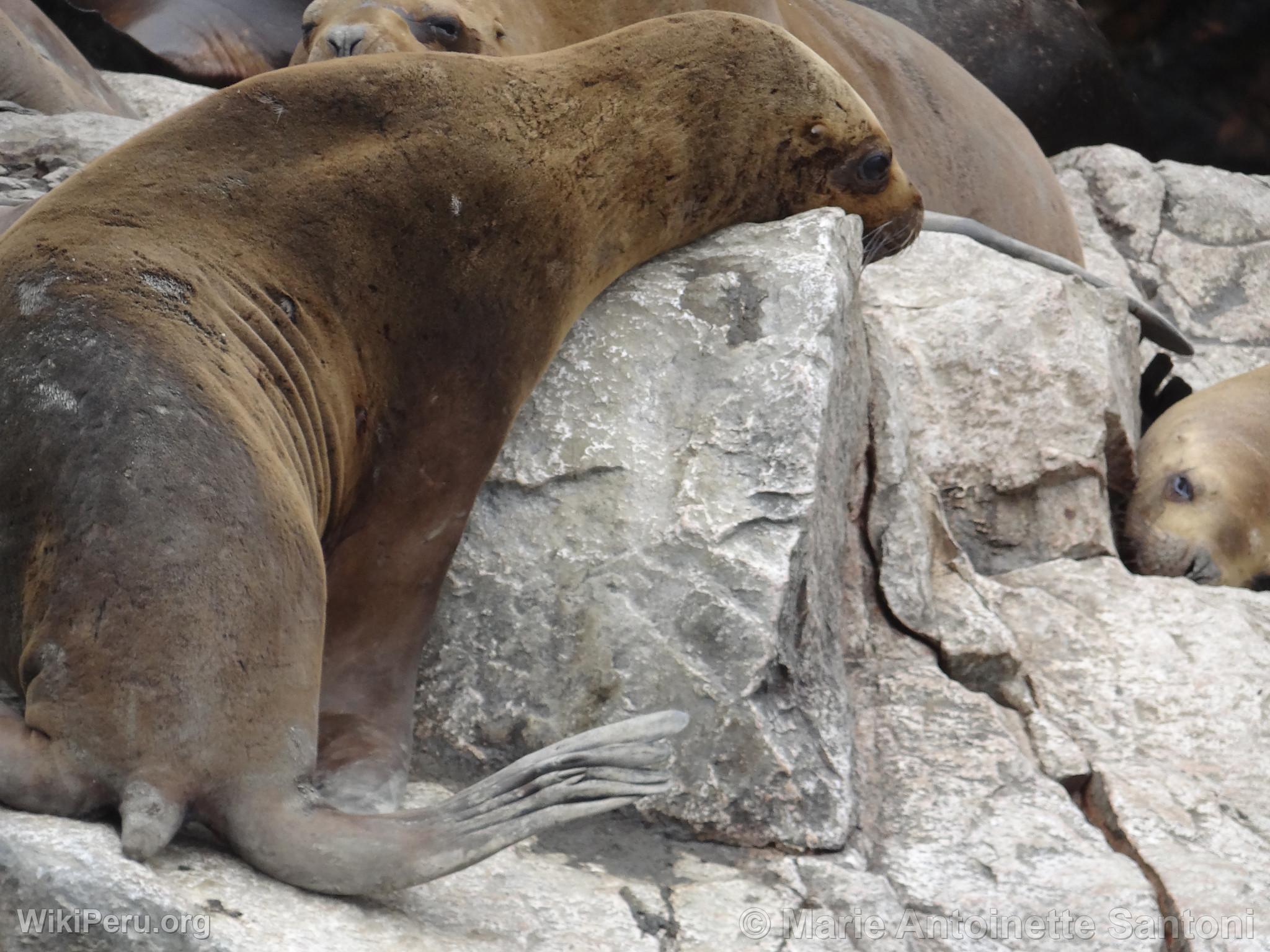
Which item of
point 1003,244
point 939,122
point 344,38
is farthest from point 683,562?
point 939,122

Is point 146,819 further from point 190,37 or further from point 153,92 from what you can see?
point 190,37

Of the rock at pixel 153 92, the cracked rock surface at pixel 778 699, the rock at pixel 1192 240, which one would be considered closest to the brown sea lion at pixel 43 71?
the rock at pixel 153 92

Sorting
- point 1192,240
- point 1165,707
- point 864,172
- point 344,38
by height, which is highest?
point 344,38

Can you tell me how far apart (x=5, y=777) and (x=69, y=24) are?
17.0 feet

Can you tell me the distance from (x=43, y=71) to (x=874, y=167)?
9.85 ft

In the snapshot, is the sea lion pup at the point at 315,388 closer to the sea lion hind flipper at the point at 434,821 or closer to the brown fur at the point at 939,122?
the sea lion hind flipper at the point at 434,821

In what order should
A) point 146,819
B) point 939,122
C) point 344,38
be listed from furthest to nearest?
point 939,122
point 344,38
point 146,819

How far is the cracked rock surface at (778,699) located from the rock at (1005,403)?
0.42 metres

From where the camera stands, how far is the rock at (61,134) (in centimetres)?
422

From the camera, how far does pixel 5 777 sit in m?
1.86

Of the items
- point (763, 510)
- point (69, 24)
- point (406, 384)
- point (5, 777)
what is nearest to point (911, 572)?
point (763, 510)

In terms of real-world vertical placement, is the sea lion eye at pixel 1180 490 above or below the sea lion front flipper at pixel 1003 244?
below

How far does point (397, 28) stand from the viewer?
4.11 metres

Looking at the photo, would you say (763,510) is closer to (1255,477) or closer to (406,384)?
(406,384)
